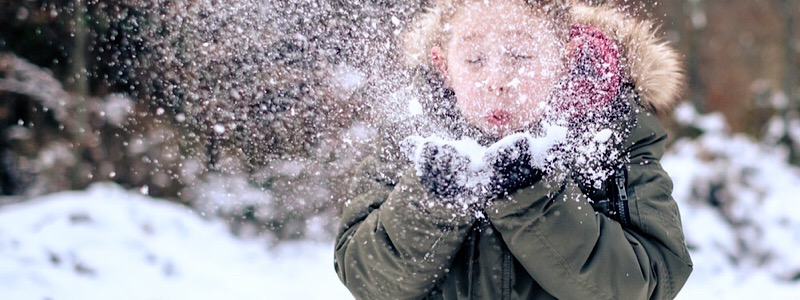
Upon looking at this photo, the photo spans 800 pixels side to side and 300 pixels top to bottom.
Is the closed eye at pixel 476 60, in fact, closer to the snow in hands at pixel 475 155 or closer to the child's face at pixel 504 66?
the child's face at pixel 504 66

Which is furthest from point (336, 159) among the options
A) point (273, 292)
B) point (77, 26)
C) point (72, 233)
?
point (77, 26)

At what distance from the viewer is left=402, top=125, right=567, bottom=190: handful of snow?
119 centimetres

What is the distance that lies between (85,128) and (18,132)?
39 centimetres

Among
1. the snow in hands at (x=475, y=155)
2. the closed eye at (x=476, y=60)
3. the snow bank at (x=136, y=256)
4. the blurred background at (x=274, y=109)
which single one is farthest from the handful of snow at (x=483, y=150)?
the snow bank at (x=136, y=256)

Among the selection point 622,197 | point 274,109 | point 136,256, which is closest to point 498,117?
point 622,197

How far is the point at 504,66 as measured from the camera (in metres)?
1.32

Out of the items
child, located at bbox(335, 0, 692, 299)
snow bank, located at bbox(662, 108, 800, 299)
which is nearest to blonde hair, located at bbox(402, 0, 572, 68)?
child, located at bbox(335, 0, 692, 299)

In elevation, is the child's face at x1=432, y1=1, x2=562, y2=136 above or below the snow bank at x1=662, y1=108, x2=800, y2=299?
below

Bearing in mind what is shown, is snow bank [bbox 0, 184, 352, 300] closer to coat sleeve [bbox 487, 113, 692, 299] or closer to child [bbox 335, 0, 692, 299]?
child [bbox 335, 0, 692, 299]

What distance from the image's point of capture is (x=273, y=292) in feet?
13.8

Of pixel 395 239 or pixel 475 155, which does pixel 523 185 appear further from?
pixel 395 239

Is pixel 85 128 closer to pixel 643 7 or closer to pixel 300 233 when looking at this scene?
pixel 300 233

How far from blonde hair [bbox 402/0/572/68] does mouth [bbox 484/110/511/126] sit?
19 centimetres

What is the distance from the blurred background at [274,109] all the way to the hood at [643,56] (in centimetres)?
12
